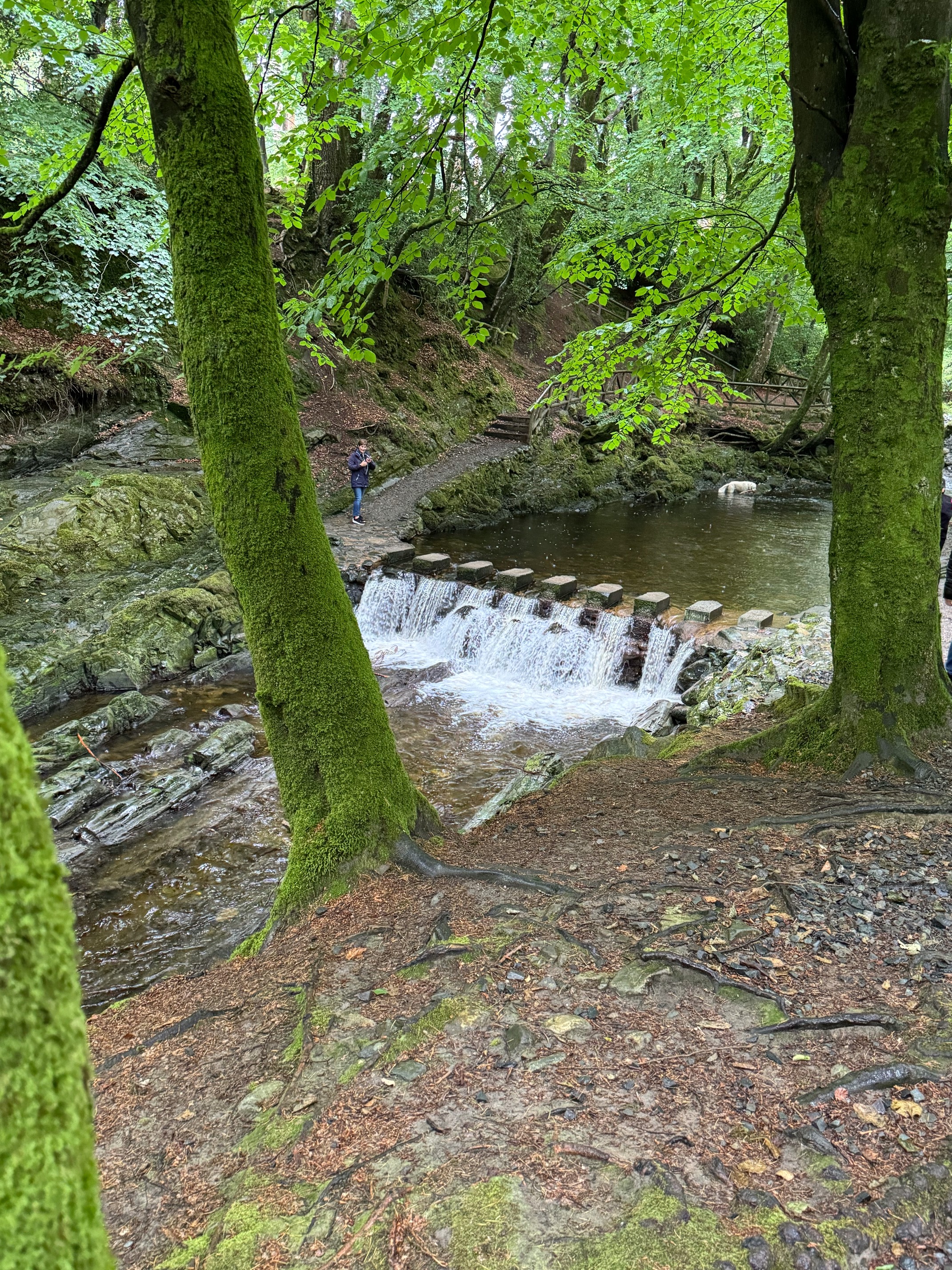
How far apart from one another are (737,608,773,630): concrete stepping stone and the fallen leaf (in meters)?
8.88

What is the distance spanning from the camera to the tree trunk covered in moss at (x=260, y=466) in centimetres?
364

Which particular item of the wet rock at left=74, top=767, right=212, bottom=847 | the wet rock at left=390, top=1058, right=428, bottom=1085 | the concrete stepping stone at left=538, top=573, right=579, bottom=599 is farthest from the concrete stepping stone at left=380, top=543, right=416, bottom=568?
the wet rock at left=390, top=1058, right=428, bottom=1085

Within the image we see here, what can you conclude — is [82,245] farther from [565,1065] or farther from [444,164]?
[565,1065]

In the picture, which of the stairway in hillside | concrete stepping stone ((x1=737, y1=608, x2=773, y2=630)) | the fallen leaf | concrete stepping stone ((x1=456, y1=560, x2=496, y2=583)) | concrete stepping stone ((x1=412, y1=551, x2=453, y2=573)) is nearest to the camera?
the fallen leaf

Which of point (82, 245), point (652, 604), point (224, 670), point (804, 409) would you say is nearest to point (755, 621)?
point (652, 604)

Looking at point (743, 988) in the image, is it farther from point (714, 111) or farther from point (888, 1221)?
point (714, 111)

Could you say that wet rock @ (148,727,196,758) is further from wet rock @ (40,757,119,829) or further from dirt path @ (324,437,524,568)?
dirt path @ (324,437,524,568)

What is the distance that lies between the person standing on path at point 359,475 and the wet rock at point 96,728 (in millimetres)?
7498

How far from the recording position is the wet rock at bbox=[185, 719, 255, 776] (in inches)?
328

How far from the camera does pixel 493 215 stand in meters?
5.93

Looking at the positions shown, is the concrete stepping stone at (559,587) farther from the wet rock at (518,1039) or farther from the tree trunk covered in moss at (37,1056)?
the tree trunk covered in moss at (37,1056)

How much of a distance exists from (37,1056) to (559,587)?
466 inches

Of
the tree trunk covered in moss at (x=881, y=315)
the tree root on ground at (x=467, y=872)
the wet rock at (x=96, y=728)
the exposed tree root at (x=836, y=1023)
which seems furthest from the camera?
the wet rock at (x=96, y=728)

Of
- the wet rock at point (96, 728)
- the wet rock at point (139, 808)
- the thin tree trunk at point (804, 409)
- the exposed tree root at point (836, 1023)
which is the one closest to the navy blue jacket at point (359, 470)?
the wet rock at point (96, 728)
